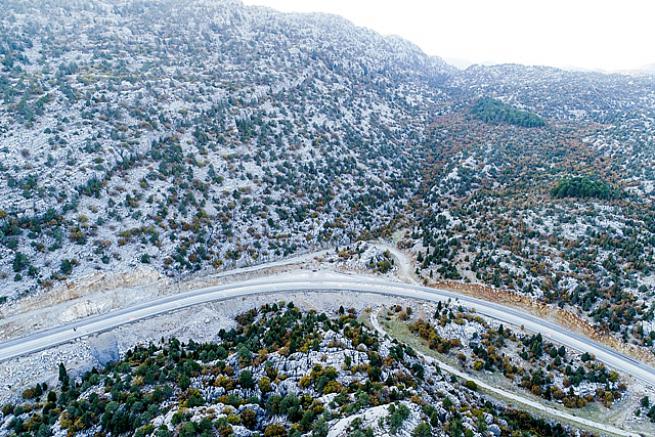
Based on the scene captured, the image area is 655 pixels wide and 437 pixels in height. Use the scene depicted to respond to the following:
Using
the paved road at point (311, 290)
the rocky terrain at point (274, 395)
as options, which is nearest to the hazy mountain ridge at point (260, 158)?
the paved road at point (311, 290)

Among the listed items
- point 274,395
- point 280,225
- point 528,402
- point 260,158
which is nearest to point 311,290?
point 280,225

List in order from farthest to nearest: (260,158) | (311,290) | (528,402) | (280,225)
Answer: (260,158), (280,225), (311,290), (528,402)

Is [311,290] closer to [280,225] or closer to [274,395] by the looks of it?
[280,225]

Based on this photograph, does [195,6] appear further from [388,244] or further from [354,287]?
[354,287]

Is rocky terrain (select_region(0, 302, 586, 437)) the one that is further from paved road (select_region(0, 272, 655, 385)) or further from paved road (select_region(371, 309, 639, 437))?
paved road (select_region(0, 272, 655, 385))

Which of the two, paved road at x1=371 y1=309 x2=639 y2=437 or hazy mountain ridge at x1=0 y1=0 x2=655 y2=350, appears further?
hazy mountain ridge at x1=0 y1=0 x2=655 y2=350

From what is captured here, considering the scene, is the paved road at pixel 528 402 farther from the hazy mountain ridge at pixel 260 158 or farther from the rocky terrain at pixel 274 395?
the hazy mountain ridge at pixel 260 158

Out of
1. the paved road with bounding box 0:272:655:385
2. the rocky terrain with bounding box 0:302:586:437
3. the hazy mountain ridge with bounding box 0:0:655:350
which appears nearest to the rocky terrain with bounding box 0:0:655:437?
the rocky terrain with bounding box 0:302:586:437

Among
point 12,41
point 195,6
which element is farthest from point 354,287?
point 195,6
